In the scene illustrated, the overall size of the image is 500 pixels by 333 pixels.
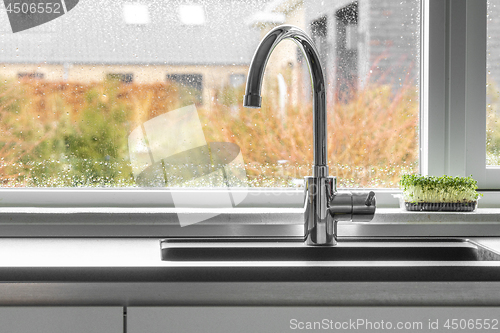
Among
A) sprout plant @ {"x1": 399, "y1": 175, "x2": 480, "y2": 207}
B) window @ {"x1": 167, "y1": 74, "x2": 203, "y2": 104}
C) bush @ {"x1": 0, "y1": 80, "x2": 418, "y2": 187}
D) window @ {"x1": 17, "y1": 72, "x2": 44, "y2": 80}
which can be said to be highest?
window @ {"x1": 17, "y1": 72, "x2": 44, "y2": 80}

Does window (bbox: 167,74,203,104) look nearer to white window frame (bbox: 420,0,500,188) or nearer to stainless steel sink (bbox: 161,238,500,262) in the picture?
stainless steel sink (bbox: 161,238,500,262)

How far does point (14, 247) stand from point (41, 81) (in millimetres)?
634

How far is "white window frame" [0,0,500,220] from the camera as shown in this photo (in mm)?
1270

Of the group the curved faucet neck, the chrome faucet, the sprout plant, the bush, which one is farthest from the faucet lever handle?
the bush

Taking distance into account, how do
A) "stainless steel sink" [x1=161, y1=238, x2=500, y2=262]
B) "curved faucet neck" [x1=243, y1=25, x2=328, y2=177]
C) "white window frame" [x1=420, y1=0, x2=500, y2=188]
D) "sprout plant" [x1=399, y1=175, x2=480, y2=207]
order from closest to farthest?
"curved faucet neck" [x1=243, y1=25, x2=328, y2=177], "stainless steel sink" [x1=161, y1=238, x2=500, y2=262], "sprout plant" [x1=399, y1=175, x2=480, y2=207], "white window frame" [x1=420, y1=0, x2=500, y2=188]

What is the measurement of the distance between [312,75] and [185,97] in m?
0.50

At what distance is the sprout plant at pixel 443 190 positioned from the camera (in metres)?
1.13

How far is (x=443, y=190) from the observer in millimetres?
1138

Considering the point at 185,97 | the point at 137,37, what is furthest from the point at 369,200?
the point at 137,37

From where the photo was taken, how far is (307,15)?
1.32 meters

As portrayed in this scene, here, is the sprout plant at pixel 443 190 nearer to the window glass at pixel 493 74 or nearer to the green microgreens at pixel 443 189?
the green microgreens at pixel 443 189

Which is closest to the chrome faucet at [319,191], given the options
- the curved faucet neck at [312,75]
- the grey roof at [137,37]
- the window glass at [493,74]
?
the curved faucet neck at [312,75]

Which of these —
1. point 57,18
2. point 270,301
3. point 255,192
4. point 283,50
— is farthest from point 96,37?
point 270,301
